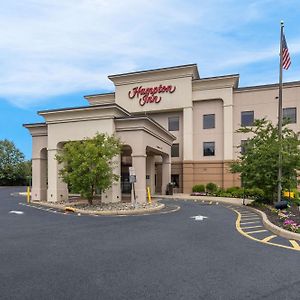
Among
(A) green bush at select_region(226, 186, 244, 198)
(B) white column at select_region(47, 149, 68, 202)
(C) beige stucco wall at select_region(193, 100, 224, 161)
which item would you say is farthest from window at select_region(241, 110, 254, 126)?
(B) white column at select_region(47, 149, 68, 202)

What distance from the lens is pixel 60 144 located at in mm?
24281

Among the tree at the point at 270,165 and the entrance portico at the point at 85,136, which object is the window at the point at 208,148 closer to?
the entrance portico at the point at 85,136

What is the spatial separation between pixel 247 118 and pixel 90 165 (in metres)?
21.6

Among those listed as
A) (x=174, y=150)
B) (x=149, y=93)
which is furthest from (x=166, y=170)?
(x=149, y=93)

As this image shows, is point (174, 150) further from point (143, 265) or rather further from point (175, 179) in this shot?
point (143, 265)

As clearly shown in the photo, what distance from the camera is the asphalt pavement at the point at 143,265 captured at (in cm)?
546

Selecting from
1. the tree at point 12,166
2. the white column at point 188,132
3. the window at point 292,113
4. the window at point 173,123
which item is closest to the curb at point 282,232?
the white column at point 188,132

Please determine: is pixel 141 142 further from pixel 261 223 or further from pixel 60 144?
pixel 261 223

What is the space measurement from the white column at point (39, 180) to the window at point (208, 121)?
1846cm

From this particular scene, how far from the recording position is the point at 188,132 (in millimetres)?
35594

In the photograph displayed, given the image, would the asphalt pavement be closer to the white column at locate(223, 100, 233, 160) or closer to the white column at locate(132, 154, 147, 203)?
the white column at locate(132, 154, 147, 203)

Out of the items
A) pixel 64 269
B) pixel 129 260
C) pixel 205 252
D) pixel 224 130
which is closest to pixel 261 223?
pixel 205 252

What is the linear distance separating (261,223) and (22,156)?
2702 inches

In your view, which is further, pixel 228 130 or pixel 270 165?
pixel 228 130
